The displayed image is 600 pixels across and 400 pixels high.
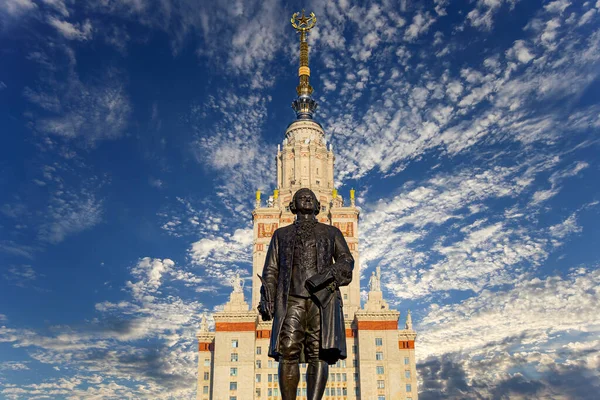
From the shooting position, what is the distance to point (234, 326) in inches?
3484

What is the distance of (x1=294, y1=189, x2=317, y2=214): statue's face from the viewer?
Answer: 14.4m

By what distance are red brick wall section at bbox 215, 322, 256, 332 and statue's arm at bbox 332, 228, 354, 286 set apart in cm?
7697

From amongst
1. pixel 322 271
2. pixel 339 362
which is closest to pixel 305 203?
pixel 322 271

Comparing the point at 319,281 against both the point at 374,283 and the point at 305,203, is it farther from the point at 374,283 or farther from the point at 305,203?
the point at 374,283

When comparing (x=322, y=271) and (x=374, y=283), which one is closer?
(x=322, y=271)

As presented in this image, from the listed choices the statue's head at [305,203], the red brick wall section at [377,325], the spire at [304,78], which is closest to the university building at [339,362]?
the red brick wall section at [377,325]

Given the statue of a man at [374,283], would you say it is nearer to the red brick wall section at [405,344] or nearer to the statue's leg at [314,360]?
the red brick wall section at [405,344]

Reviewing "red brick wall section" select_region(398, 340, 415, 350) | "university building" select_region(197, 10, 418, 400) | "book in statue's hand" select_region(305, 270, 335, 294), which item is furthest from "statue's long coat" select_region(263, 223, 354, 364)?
"red brick wall section" select_region(398, 340, 415, 350)

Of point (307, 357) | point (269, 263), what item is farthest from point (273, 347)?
point (269, 263)

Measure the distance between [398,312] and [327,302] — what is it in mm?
78539

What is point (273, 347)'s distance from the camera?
1284 centimetres

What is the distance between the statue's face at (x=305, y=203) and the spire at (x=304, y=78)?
9596cm

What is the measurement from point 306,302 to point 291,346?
1.04 meters

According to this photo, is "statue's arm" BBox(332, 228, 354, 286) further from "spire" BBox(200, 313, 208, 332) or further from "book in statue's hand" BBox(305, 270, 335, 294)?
"spire" BBox(200, 313, 208, 332)
